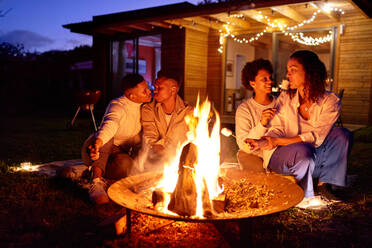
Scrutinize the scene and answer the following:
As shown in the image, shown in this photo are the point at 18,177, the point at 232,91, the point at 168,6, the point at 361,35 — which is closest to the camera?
the point at 18,177

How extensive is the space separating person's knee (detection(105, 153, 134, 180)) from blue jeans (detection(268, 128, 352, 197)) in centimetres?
139

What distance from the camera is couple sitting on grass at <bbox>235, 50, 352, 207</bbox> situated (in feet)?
9.27

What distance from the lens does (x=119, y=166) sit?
325 cm

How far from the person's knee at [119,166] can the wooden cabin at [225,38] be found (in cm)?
511

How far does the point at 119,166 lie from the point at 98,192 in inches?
14.0

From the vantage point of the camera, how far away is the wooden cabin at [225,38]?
336 inches

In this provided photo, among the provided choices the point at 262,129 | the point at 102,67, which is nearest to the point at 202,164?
the point at 262,129

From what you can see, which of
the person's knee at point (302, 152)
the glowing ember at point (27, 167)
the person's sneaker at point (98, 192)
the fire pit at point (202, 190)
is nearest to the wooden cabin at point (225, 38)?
the glowing ember at point (27, 167)

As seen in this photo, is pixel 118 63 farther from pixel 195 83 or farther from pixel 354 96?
pixel 354 96

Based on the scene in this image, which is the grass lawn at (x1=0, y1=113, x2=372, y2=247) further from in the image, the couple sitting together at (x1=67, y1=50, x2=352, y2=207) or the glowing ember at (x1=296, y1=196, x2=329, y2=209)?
the couple sitting together at (x1=67, y1=50, x2=352, y2=207)

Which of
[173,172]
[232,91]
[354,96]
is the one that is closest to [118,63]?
[232,91]

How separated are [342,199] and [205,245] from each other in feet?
5.27

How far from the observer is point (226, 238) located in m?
2.18

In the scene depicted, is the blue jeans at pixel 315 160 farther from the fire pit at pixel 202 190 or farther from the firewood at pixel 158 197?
the firewood at pixel 158 197
